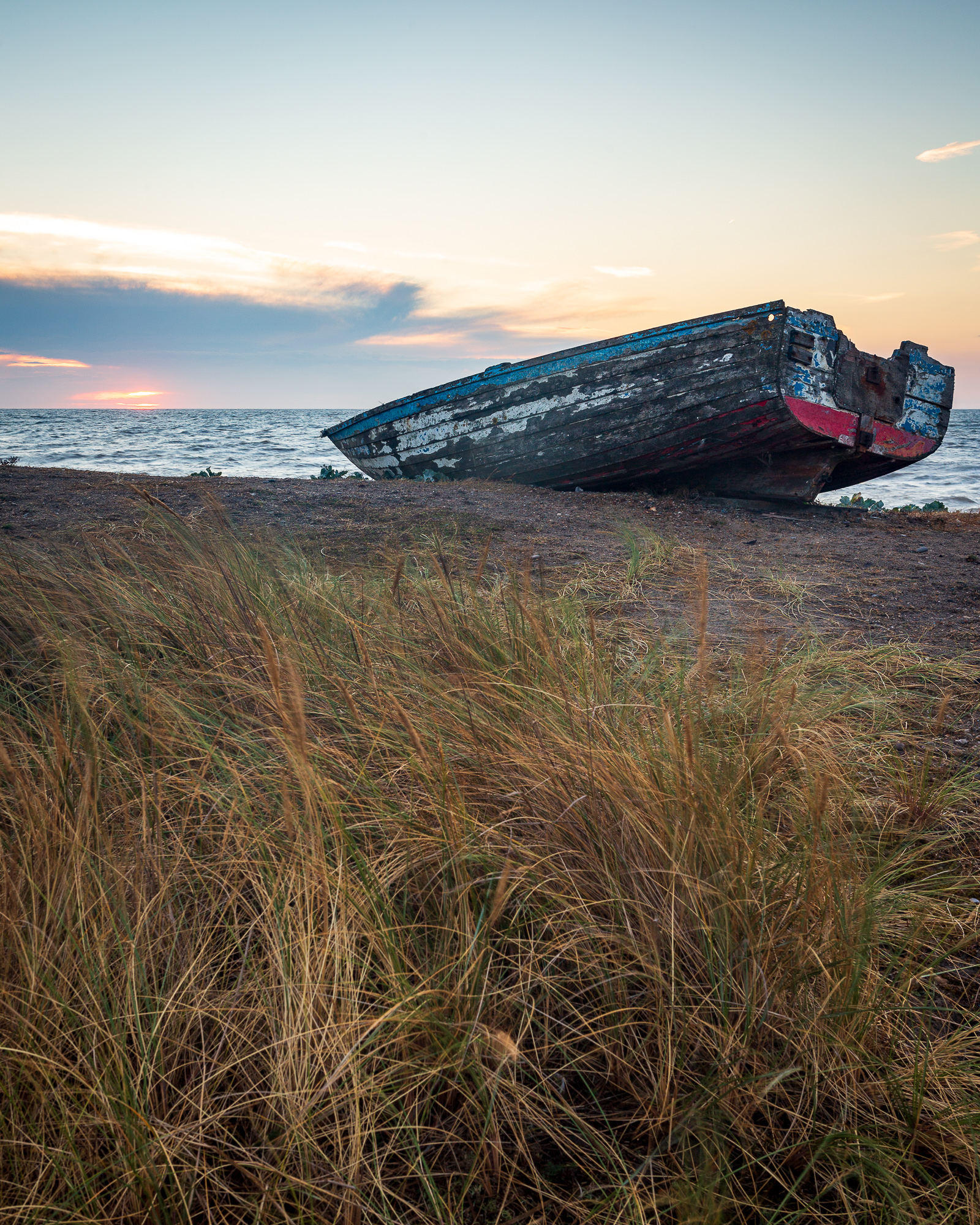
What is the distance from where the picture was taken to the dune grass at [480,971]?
891 mm

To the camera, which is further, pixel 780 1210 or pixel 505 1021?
pixel 505 1021

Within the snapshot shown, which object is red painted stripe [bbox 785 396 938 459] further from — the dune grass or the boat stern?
the dune grass

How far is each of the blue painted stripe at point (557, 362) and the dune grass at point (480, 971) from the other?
557 centimetres

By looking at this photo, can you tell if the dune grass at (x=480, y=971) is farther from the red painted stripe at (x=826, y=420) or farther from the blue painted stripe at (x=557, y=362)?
the blue painted stripe at (x=557, y=362)

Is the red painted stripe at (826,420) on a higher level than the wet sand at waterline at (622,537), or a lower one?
higher

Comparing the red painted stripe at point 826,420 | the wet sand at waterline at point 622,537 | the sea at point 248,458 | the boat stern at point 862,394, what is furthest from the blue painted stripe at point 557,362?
the sea at point 248,458

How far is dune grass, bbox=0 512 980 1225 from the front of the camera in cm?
89

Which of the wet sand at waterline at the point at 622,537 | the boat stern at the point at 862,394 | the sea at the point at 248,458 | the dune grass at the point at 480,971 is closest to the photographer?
the dune grass at the point at 480,971

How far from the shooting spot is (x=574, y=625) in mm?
2330

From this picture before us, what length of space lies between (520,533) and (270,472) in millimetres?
12626

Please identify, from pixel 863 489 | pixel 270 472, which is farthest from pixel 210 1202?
pixel 863 489

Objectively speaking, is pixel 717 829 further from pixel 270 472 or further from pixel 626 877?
pixel 270 472

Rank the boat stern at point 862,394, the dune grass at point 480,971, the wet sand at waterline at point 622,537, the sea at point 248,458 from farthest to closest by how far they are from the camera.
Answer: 1. the sea at point 248,458
2. the boat stern at point 862,394
3. the wet sand at waterline at point 622,537
4. the dune grass at point 480,971

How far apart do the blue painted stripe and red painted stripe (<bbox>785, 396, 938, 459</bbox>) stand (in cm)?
89
